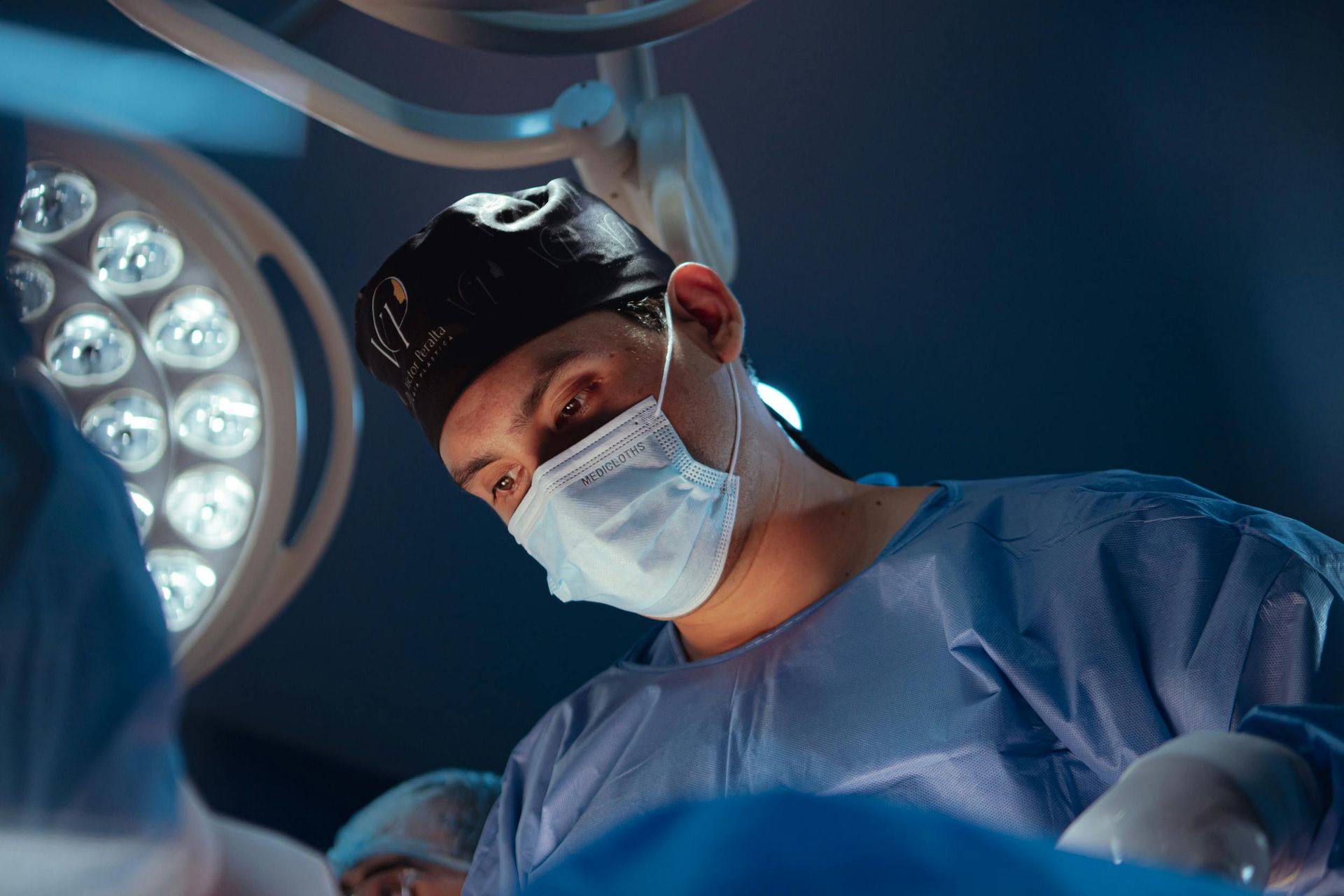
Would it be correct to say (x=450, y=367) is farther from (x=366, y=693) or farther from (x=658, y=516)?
(x=366, y=693)

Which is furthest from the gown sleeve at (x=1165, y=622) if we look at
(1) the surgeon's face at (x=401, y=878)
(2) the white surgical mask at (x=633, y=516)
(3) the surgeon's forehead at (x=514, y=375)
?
(1) the surgeon's face at (x=401, y=878)

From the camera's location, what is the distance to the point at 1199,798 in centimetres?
66

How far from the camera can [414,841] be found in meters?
1.90

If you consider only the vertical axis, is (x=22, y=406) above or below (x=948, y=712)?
above

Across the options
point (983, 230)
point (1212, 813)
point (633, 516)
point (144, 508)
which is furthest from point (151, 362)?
point (983, 230)

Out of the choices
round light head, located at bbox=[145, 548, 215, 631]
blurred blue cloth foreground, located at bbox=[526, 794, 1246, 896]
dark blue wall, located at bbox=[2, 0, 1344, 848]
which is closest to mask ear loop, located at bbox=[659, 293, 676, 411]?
round light head, located at bbox=[145, 548, 215, 631]

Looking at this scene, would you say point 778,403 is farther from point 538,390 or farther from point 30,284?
point 30,284

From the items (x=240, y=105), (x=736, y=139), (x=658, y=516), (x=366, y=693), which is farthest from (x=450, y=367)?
(x=366, y=693)

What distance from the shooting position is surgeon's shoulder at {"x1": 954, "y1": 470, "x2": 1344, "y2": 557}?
3.88 feet

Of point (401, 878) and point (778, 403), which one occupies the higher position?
point (778, 403)

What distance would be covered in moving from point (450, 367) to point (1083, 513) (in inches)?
33.5

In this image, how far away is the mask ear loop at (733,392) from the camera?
1.48 m

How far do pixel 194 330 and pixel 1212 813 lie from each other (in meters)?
1.09

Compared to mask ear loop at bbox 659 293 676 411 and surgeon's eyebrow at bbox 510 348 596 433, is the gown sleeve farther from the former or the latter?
surgeon's eyebrow at bbox 510 348 596 433
